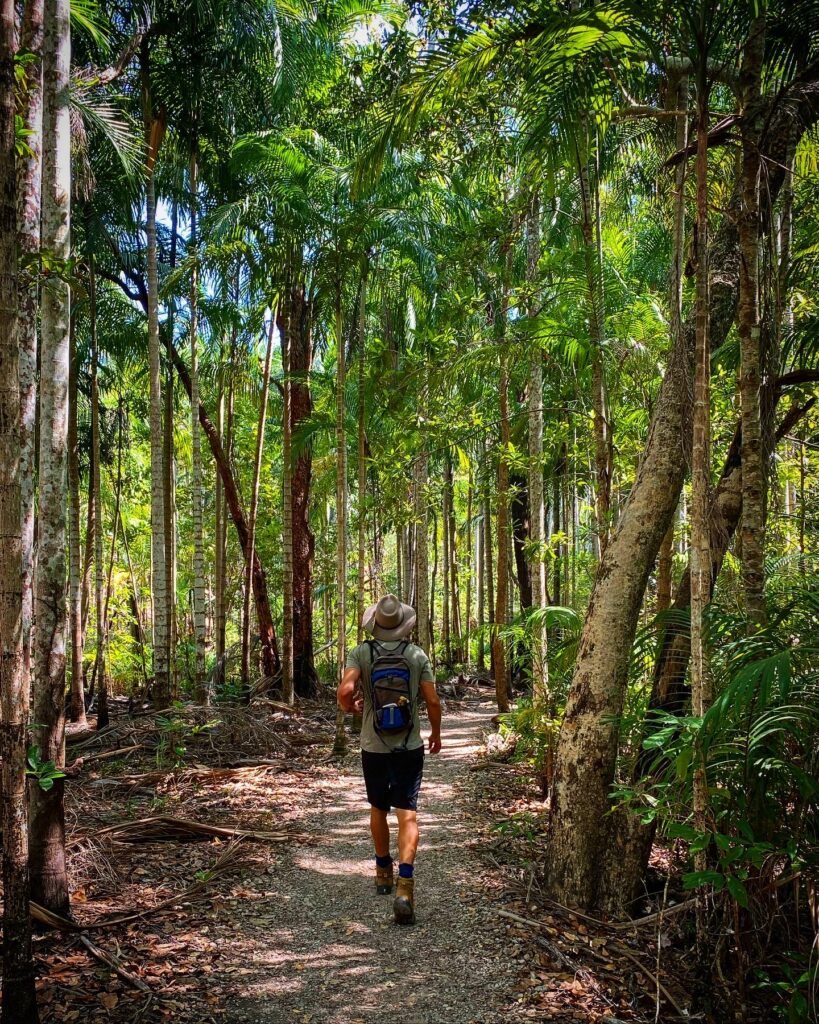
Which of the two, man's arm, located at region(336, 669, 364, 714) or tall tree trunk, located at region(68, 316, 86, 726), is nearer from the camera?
man's arm, located at region(336, 669, 364, 714)

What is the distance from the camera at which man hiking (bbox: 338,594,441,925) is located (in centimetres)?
410

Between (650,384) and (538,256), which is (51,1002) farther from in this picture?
(538,256)

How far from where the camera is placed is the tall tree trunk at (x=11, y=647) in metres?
2.52

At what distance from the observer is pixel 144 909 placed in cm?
403

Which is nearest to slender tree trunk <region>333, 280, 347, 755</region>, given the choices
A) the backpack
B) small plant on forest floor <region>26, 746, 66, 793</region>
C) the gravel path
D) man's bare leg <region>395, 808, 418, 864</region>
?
the gravel path

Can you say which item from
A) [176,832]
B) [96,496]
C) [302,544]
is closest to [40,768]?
[176,832]

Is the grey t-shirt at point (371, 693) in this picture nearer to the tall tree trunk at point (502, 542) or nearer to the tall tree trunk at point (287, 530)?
the tall tree trunk at point (502, 542)

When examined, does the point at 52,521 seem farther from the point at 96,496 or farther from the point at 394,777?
the point at 96,496

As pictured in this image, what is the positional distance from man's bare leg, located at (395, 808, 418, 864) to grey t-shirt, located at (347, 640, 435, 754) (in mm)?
414

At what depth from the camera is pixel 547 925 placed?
13.0 ft

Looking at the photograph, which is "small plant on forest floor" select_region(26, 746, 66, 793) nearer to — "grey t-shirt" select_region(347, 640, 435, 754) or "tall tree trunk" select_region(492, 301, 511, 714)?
"grey t-shirt" select_region(347, 640, 435, 754)

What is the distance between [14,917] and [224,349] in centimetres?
1136

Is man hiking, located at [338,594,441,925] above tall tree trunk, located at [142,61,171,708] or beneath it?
beneath

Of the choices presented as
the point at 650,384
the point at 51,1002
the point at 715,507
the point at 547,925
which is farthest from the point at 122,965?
the point at 650,384
